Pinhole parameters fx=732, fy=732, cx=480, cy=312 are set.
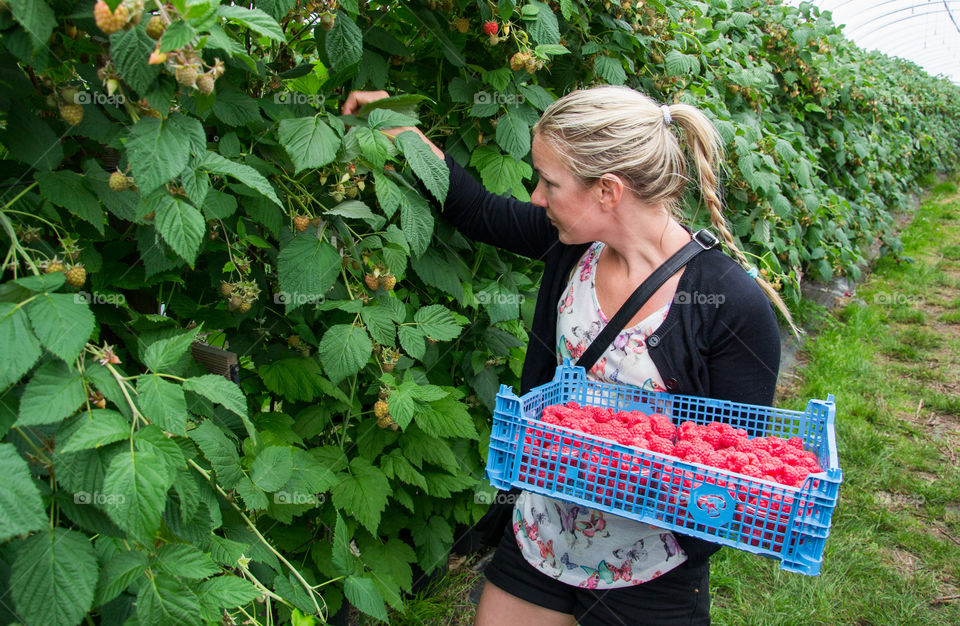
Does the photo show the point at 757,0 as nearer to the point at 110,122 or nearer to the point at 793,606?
the point at 793,606

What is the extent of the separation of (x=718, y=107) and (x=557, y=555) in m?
2.32

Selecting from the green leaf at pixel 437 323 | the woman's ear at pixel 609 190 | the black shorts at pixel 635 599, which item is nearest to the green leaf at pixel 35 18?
the green leaf at pixel 437 323

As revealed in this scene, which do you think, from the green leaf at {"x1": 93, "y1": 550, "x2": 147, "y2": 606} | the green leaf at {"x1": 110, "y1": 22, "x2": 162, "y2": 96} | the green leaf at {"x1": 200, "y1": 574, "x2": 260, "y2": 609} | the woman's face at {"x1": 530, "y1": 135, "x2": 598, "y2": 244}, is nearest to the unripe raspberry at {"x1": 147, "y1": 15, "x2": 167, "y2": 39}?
the green leaf at {"x1": 110, "y1": 22, "x2": 162, "y2": 96}

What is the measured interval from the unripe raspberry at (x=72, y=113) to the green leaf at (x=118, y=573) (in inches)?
27.7

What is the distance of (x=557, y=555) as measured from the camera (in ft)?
5.95

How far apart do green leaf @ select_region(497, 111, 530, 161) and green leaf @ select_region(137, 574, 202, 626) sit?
149 centimetres

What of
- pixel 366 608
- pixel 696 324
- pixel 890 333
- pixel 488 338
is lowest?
pixel 890 333

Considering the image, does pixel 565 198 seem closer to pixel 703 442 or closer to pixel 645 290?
pixel 645 290

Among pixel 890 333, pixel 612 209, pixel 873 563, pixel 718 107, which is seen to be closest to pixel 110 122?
pixel 612 209

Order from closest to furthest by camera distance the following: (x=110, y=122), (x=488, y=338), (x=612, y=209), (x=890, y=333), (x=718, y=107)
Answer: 1. (x=110, y=122)
2. (x=612, y=209)
3. (x=488, y=338)
4. (x=718, y=107)
5. (x=890, y=333)

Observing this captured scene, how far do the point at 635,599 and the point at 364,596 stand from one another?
641 mm

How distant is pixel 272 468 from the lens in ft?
4.79

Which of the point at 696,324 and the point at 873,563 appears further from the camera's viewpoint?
the point at 873,563

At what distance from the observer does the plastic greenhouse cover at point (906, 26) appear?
1432 cm
